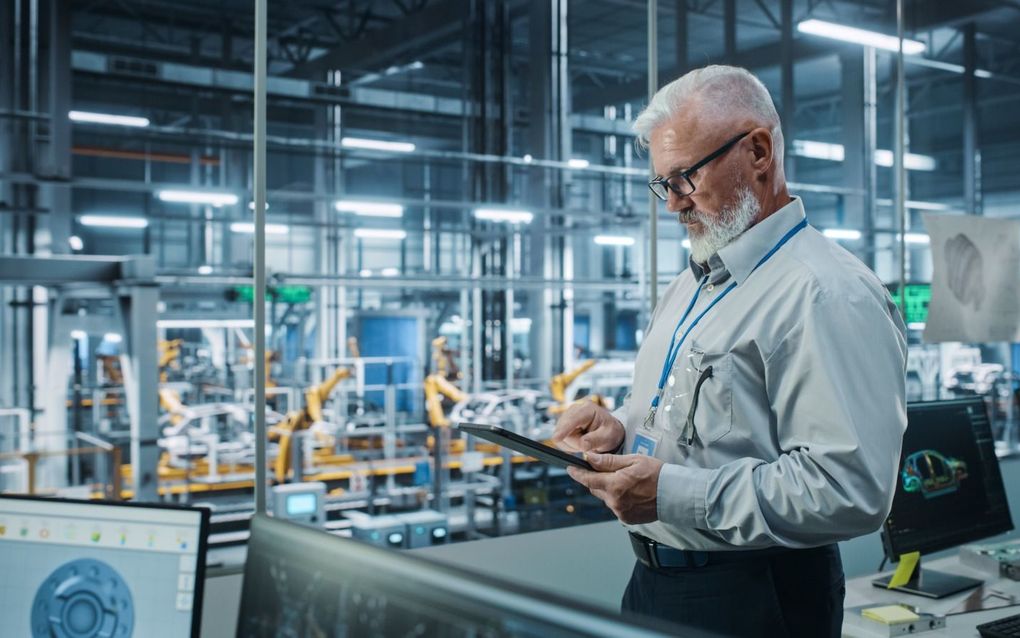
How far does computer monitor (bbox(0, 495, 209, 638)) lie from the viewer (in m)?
1.13

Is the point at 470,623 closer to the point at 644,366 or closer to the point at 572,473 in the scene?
the point at 572,473

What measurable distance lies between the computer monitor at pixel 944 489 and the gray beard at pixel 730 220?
3.01 ft

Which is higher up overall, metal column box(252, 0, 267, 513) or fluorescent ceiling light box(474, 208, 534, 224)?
fluorescent ceiling light box(474, 208, 534, 224)

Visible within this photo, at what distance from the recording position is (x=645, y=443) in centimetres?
164

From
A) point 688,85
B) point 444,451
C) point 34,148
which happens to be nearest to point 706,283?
point 688,85

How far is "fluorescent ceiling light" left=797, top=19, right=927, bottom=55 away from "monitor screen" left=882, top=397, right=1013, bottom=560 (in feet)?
7.36

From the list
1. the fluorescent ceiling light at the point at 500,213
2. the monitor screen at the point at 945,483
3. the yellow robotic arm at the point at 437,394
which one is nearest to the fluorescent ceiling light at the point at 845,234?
the fluorescent ceiling light at the point at 500,213

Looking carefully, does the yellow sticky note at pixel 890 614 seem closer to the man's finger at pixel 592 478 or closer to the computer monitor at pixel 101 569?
the man's finger at pixel 592 478

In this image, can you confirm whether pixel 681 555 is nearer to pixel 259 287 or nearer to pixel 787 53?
pixel 259 287

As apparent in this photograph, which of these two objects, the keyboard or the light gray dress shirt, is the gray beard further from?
the keyboard

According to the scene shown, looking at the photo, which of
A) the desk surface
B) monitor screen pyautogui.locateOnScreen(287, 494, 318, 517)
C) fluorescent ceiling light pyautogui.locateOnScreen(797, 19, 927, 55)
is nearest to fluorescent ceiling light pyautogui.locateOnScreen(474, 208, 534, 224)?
fluorescent ceiling light pyautogui.locateOnScreen(797, 19, 927, 55)

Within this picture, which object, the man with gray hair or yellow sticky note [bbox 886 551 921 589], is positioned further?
yellow sticky note [bbox 886 551 921 589]

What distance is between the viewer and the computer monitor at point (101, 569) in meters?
1.13

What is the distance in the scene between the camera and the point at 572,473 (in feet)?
4.95
